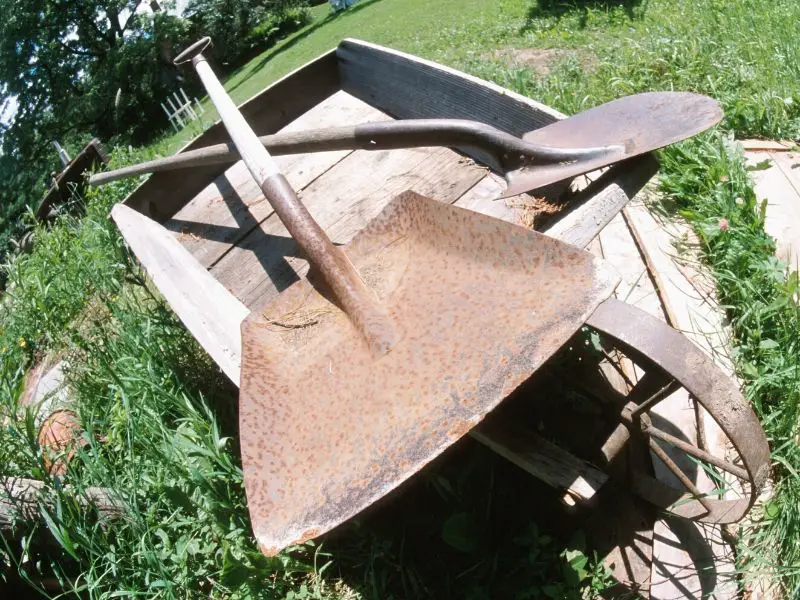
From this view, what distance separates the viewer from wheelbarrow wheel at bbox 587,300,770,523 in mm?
1292

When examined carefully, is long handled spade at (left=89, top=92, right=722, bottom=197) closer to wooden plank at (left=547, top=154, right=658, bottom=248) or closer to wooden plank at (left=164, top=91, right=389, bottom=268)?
wooden plank at (left=547, top=154, right=658, bottom=248)

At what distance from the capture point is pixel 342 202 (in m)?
2.67

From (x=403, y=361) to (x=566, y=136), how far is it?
913mm

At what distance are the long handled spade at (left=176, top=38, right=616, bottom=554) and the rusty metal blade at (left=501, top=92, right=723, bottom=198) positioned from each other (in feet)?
1.10

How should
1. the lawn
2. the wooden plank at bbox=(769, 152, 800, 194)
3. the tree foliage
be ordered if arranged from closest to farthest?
the lawn → the wooden plank at bbox=(769, 152, 800, 194) → the tree foliage

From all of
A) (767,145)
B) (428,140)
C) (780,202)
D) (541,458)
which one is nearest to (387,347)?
(541,458)

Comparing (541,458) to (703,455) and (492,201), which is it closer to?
(703,455)

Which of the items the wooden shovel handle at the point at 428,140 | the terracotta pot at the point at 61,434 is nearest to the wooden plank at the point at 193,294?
the wooden shovel handle at the point at 428,140

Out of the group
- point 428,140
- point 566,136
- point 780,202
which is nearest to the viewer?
point 566,136

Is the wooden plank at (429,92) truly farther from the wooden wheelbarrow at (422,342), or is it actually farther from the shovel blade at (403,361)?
the shovel blade at (403,361)

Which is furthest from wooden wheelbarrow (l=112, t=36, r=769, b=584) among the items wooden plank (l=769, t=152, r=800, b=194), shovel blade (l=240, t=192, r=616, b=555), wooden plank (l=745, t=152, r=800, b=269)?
wooden plank (l=769, t=152, r=800, b=194)

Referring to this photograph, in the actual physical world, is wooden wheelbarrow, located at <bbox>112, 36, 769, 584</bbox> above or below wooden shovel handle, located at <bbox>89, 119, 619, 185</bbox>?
below

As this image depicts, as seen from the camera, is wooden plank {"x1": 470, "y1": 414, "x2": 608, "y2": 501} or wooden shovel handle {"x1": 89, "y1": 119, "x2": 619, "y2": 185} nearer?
wooden plank {"x1": 470, "y1": 414, "x2": 608, "y2": 501}

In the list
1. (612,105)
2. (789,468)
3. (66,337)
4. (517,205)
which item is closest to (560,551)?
(789,468)
